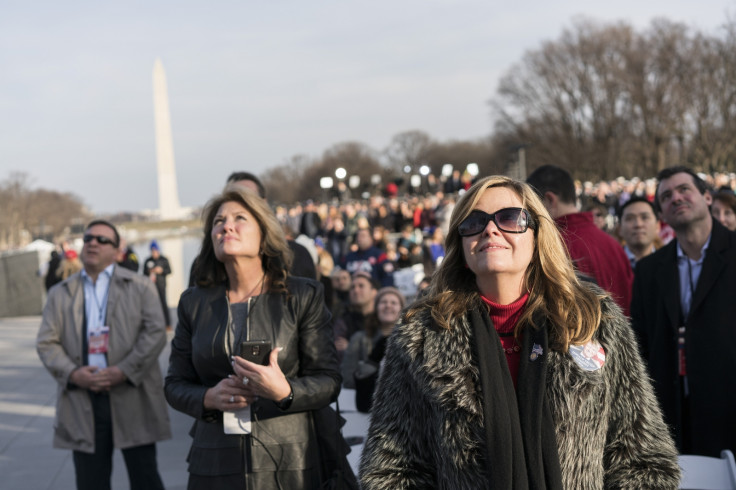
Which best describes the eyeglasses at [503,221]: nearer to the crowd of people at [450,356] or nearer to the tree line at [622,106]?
the crowd of people at [450,356]

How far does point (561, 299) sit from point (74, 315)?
3.65 meters

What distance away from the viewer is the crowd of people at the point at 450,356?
2.43 m

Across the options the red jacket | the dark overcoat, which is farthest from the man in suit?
the red jacket

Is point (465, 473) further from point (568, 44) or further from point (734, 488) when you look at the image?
point (568, 44)

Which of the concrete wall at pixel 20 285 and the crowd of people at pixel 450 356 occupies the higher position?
the crowd of people at pixel 450 356

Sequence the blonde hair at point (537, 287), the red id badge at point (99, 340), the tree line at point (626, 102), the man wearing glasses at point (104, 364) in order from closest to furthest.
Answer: the blonde hair at point (537, 287)
the man wearing glasses at point (104, 364)
the red id badge at point (99, 340)
the tree line at point (626, 102)

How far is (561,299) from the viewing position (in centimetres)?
255

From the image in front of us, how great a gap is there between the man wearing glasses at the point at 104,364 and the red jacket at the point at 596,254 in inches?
101

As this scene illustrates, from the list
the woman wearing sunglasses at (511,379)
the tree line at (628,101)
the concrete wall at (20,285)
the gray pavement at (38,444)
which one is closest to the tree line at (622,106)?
the tree line at (628,101)

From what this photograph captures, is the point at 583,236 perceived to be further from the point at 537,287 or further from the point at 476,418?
the point at 476,418

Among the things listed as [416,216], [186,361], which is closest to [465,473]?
[186,361]

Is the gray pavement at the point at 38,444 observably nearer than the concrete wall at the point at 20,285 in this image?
Yes

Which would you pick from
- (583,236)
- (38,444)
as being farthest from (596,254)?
(38,444)

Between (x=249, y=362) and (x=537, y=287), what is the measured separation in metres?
1.16
